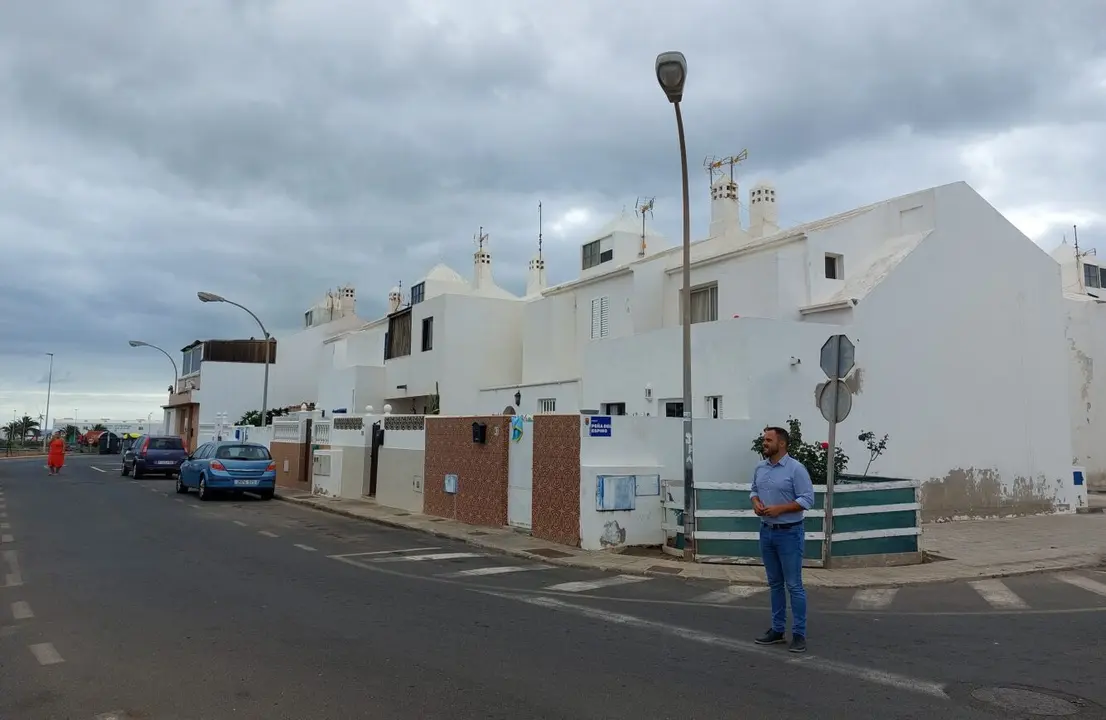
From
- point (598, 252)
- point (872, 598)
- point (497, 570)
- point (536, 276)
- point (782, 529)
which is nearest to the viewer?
point (782, 529)

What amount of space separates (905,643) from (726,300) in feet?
44.6

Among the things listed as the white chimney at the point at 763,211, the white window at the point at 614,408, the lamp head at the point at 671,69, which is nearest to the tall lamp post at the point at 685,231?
the lamp head at the point at 671,69

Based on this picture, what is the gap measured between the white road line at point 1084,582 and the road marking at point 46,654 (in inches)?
463

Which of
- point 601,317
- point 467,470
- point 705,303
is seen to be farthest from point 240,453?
point 705,303

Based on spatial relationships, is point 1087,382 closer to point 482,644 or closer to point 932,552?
point 932,552

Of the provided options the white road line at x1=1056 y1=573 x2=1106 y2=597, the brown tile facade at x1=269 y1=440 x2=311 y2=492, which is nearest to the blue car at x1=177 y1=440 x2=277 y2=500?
the brown tile facade at x1=269 y1=440 x2=311 y2=492

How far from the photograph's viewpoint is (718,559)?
465 inches

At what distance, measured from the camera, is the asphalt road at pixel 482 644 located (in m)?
5.35

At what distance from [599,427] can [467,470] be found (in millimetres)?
4824

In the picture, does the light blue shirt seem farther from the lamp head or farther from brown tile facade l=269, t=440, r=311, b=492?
brown tile facade l=269, t=440, r=311, b=492

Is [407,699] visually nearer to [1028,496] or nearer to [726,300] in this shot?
[726,300]

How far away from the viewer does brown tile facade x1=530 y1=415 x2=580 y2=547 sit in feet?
44.2

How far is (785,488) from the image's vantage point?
702 centimetres

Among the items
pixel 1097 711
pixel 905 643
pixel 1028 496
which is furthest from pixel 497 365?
pixel 1097 711
